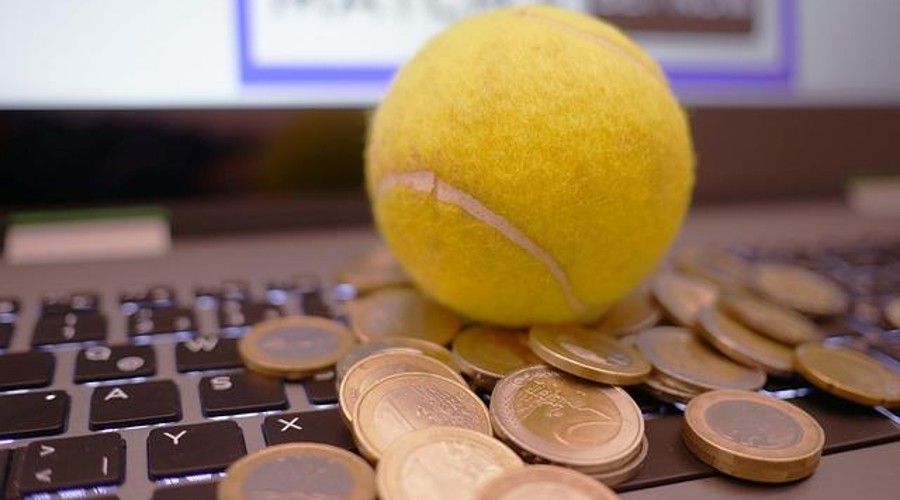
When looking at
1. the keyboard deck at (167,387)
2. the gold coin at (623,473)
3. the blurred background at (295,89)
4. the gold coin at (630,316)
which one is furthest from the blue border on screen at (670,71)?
the gold coin at (623,473)

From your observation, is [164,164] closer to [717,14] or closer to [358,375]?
[358,375]

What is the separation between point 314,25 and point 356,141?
8cm

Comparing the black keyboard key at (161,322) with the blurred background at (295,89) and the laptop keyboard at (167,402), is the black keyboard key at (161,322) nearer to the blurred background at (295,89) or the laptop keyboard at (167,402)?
the laptop keyboard at (167,402)

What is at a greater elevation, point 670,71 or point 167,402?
point 670,71

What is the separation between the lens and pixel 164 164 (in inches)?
20.1

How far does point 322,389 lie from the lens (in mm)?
335

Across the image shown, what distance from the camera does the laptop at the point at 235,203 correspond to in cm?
29

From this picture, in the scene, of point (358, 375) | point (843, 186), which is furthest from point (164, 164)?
point (843, 186)

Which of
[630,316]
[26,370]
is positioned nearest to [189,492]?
[26,370]

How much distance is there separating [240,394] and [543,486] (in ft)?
0.46

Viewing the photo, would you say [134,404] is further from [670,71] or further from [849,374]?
[670,71]

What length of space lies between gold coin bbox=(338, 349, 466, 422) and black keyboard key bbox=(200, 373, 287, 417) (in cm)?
3

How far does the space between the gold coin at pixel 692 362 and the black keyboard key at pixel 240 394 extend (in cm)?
16

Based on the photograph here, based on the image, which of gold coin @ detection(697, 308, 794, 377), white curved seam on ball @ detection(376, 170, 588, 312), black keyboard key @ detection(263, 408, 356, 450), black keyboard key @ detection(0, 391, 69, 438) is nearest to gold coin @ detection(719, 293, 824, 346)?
gold coin @ detection(697, 308, 794, 377)
